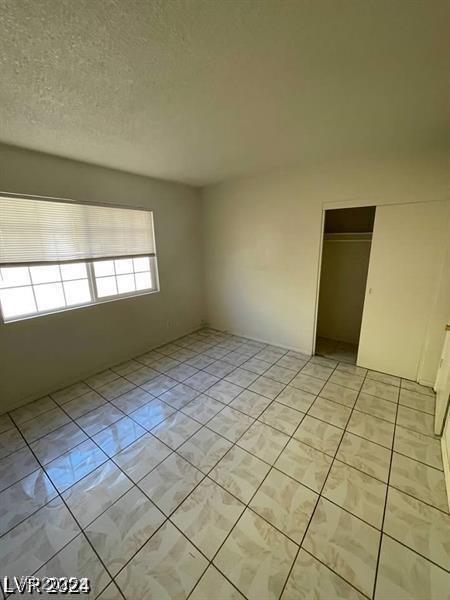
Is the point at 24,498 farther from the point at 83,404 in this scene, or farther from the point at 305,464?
the point at 305,464

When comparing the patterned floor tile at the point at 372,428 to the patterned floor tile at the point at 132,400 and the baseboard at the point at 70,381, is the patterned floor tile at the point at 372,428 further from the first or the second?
the baseboard at the point at 70,381

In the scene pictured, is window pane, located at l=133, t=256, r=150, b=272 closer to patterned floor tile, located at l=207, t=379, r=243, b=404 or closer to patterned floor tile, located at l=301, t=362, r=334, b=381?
patterned floor tile, located at l=207, t=379, r=243, b=404

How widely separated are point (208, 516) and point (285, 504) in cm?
47

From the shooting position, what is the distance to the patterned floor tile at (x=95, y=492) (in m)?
1.43

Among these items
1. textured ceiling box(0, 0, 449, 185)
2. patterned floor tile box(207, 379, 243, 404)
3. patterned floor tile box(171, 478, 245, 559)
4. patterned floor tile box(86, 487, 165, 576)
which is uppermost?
textured ceiling box(0, 0, 449, 185)

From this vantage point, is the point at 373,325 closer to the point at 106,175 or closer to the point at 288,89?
the point at 288,89

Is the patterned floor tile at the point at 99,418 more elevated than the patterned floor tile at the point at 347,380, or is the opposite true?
the patterned floor tile at the point at 347,380

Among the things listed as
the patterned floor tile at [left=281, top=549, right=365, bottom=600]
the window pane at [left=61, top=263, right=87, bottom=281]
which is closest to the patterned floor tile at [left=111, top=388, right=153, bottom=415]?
the window pane at [left=61, top=263, right=87, bottom=281]

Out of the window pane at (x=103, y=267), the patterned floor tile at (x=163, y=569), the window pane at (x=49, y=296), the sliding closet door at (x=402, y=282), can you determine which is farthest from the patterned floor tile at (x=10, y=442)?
the sliding closet door at (x=402, y=282)

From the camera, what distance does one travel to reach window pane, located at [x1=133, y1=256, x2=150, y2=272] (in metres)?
3.32

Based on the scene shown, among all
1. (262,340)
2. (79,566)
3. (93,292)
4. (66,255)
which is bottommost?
(79,566)

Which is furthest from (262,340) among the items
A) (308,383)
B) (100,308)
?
(100,308)

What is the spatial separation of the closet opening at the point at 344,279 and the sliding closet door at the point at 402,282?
549mm

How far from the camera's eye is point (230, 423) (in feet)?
6.89
